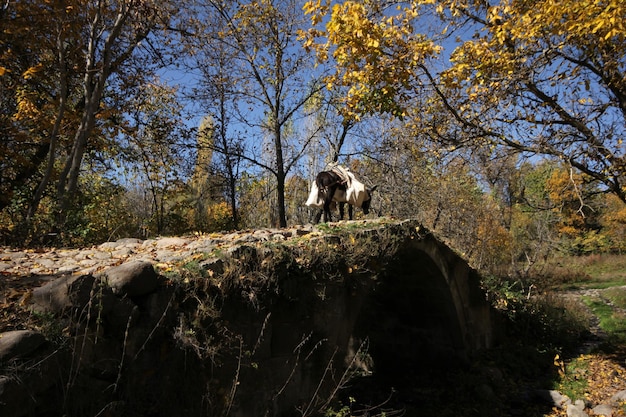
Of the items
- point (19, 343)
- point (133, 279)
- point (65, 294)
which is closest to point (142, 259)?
point (133, 279)

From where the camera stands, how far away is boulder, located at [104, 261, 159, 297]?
12.6ft

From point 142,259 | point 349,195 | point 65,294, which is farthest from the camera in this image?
point 349,195

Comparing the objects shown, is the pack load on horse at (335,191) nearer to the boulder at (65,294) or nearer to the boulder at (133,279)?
the boulder at (133,279)

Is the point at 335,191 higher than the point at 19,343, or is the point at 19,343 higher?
the point at 335,191

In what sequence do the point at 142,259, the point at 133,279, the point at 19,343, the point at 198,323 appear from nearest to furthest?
1. the point at 19,343
2. the point at 133,279
3. the point at 198,323
4. the point at 142,259

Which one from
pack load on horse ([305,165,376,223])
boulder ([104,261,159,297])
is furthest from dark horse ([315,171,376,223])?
boulder ([104,261,159,297])

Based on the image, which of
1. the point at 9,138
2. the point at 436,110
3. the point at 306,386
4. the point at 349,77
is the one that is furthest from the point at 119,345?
the point at 9,138

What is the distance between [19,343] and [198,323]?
1540mm

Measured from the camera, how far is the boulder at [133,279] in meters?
3.84

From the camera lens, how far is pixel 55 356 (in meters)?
3.14

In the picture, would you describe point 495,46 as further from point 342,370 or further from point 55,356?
point 55,356

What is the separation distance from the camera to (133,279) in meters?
3.90

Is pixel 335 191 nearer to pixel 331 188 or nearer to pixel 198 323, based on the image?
pixel 331 188

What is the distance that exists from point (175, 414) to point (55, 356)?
1.21 meters
